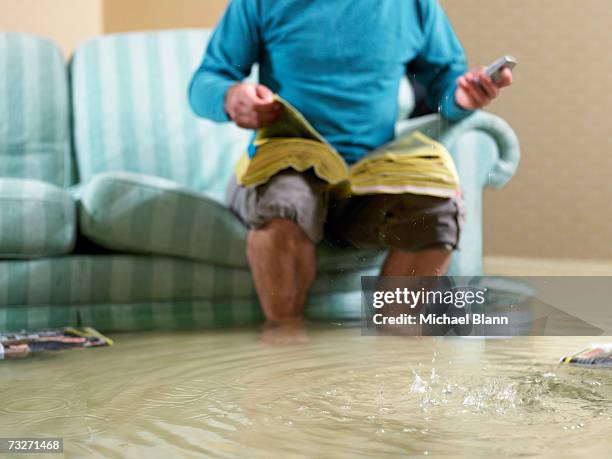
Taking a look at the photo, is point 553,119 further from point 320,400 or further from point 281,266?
point 281,266

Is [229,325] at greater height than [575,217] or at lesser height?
lesser

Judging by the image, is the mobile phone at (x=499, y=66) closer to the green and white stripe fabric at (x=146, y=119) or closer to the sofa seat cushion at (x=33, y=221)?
the sofa seat cushion at (x=33, y=221)

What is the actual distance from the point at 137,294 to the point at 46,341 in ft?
1.21

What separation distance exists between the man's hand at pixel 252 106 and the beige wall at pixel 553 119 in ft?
1.60

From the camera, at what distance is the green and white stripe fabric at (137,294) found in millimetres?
1784

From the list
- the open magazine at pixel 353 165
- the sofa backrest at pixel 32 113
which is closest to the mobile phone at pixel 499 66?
the open magazine at pixel 353 165

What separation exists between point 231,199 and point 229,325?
0.26 meters

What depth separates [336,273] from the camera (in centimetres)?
188

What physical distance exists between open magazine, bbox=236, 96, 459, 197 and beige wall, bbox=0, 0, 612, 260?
0.34m

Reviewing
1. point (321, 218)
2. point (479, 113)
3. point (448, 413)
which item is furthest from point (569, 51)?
point (321, 218)

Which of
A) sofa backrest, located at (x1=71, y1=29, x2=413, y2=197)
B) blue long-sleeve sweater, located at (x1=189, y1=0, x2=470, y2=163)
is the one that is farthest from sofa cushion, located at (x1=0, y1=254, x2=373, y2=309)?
sofa backrest, located at (x1=71, y1=29, x2=413, y2=197)

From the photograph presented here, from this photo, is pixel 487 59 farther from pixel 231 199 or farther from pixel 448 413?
pixel 231 199

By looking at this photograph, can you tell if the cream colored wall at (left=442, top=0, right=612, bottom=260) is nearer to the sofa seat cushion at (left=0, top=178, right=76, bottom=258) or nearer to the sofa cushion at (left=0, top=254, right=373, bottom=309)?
the sofa cushion at (left=0, top=254, right=373, bottom=309)

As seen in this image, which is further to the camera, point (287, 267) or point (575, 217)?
point (287, 267)
